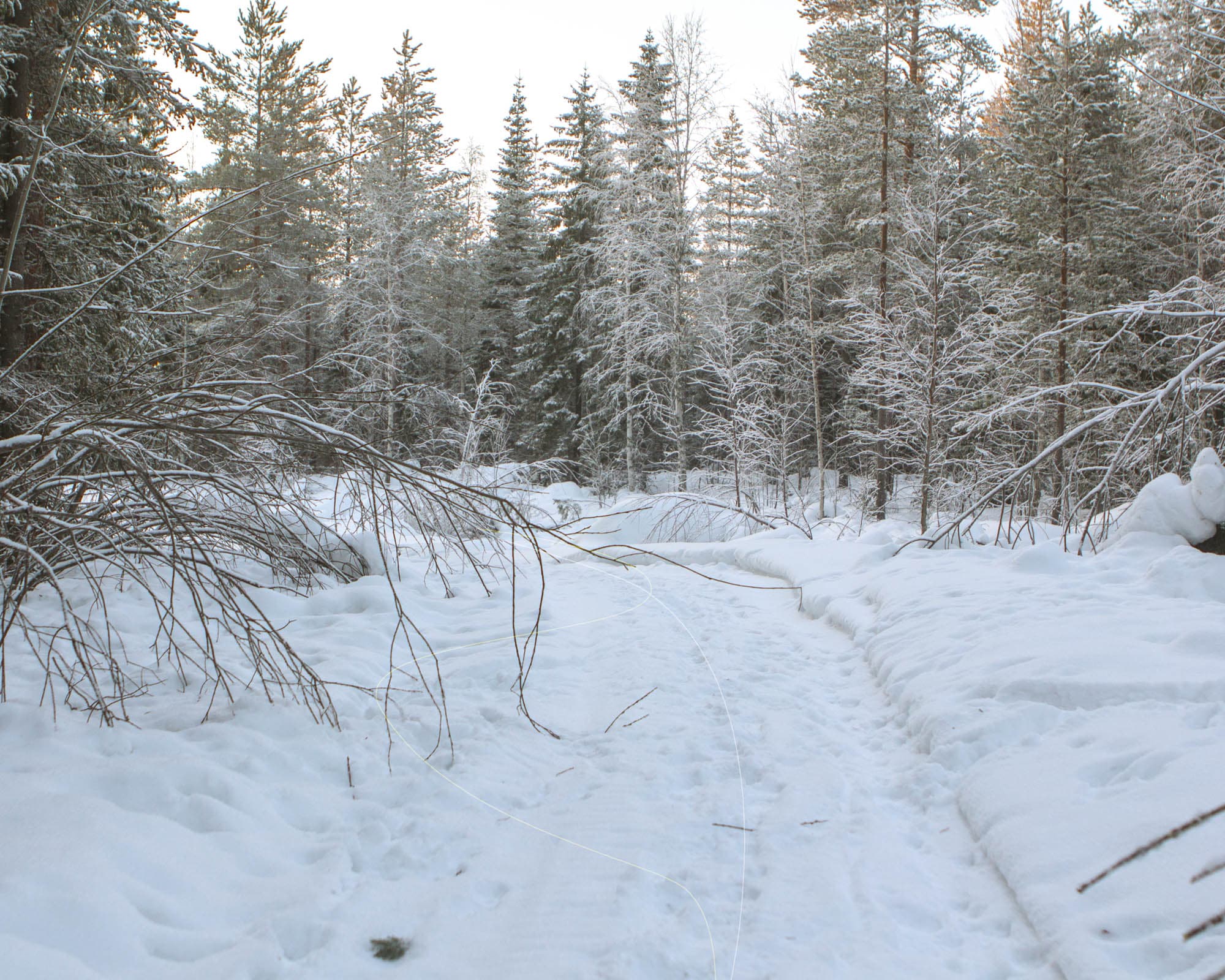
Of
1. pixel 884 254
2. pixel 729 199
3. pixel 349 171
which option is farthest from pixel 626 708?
pixel 349 171

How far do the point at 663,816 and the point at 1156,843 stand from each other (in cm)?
149

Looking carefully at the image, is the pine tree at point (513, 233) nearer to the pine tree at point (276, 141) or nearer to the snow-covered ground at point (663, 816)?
the pine tree at point (276, 141)

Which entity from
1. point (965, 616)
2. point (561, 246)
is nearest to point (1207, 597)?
point (965, 616)

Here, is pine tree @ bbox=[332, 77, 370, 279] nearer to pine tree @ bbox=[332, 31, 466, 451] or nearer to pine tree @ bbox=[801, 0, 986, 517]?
pine tree @ bbox=[332, 31, 466, 451]

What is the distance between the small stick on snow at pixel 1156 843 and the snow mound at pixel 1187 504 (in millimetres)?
3134

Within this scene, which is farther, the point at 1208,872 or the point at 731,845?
the point at 731,845

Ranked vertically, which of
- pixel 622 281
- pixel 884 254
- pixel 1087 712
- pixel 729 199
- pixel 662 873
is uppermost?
pixel 729 199

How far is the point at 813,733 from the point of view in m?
3.30

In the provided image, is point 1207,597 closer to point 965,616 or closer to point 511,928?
point 965,616

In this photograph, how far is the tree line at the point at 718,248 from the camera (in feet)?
17.8

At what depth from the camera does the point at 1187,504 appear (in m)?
4.37

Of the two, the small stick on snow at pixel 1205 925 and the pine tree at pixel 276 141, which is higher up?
the pine tree at pixel 276 141

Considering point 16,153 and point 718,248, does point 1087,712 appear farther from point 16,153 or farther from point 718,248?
point 718,248

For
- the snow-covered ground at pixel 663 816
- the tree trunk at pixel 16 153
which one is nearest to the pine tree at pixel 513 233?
the tree trunk at pixel 16 153
